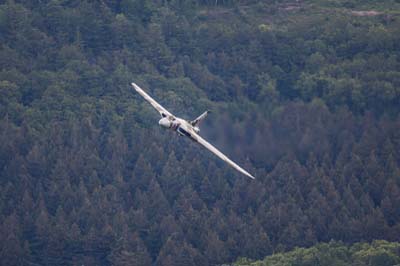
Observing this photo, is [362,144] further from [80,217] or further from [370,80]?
[80,217]

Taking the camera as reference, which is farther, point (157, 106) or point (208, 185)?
point (208, 185)

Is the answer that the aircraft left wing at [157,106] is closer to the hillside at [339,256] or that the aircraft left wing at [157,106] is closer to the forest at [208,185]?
the forest at [208,185]

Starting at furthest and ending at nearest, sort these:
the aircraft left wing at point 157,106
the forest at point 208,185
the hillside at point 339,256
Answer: the forest at point 208,185, the hillside at point 339,256, the aircraft left wing at point 157,106

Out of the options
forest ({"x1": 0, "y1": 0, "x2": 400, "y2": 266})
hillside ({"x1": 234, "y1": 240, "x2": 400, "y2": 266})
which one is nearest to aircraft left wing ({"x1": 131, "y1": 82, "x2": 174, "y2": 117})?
forest ({"x1": 0, "y1": 0, "x2": 400, "y2": 266})

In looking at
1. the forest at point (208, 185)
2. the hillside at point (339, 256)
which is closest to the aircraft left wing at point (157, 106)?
the forest at point (208, 185)

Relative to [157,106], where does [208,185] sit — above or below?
below

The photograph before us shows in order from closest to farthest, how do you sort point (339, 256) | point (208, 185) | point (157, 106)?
point (157, 106), point (339, 256), point (208, 185)

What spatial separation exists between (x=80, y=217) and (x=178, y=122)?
54.7m

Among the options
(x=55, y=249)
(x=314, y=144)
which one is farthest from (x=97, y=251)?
(x=314, y=144)

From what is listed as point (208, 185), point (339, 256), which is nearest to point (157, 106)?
point (339, 256)

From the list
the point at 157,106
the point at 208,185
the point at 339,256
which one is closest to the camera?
the point at 157,106

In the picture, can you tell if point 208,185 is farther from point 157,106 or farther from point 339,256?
point 157,106

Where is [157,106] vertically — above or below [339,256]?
above

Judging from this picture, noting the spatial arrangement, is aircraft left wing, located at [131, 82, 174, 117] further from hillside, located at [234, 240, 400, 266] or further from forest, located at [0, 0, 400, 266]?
hillside, located at [234, 240, 400, 266]
